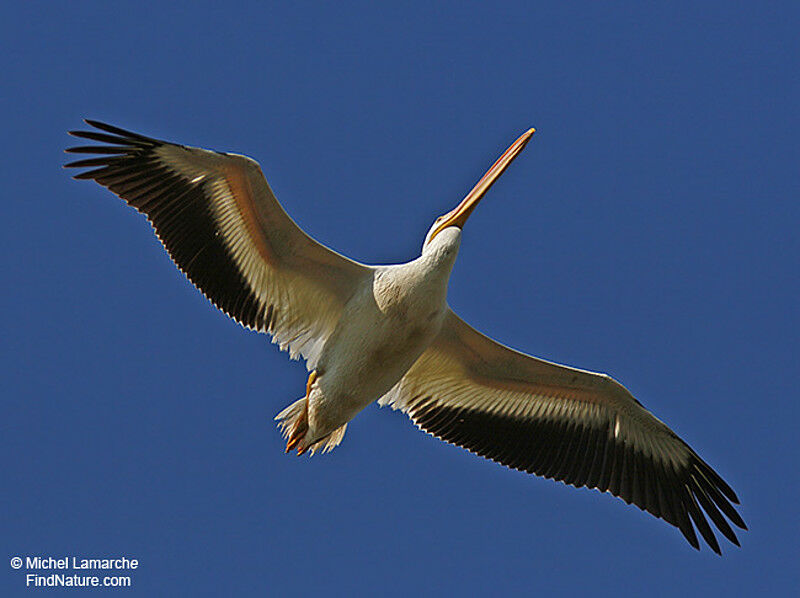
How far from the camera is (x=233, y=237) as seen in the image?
10820mm

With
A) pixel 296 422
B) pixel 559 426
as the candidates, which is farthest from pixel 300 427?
pixel 559 426

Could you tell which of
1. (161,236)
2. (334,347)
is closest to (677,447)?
(334,347)

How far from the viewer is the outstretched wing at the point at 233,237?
1046cm

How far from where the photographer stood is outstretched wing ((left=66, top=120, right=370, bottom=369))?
412 inches

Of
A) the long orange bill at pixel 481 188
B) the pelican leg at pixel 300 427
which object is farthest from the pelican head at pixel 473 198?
the pelican leg at pixel 300 427

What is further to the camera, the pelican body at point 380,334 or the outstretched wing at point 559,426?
the outstretched wing at point 559,426

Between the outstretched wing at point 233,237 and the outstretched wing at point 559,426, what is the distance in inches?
46.8

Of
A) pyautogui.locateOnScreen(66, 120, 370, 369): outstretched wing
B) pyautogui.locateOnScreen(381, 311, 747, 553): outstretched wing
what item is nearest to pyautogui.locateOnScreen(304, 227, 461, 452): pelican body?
pyautogui.locateOnScreen(66, 120, 370, 369): outstretched wing

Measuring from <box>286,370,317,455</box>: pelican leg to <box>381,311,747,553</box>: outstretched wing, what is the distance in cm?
108

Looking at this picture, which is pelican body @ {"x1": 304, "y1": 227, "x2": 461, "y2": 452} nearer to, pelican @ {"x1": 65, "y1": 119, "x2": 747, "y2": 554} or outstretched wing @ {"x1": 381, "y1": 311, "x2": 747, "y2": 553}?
pelican @ {"x1": 65, "y1": 119, "x2": 747, "y2": 554}

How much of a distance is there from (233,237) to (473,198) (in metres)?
2.17

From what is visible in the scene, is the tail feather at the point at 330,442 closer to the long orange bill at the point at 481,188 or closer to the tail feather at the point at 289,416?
the tail feather at the point at 289,416

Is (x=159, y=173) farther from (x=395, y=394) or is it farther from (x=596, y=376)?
(x=596, y=376)

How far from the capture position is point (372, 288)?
1055 cm
